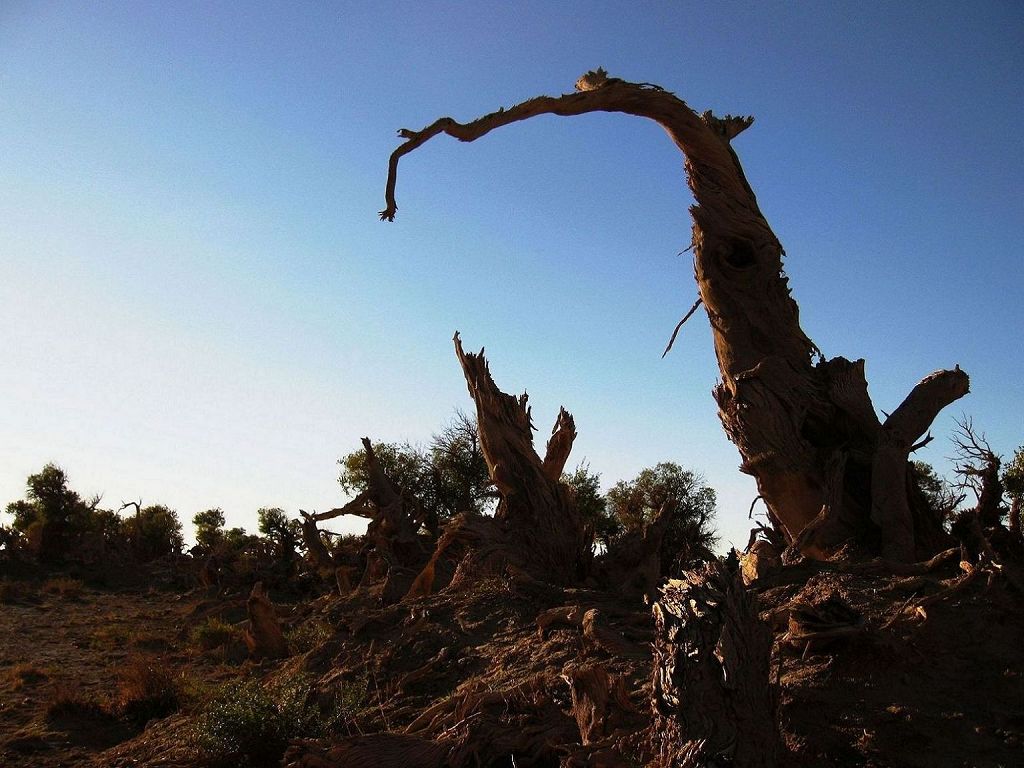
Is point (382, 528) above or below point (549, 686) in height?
above

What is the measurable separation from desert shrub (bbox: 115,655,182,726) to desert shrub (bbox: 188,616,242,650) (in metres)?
3.32

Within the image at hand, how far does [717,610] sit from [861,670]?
1384 millimetres

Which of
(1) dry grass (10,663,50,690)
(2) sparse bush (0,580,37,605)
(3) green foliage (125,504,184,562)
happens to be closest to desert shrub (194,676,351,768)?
(1) dry grass (10,663,50,690)

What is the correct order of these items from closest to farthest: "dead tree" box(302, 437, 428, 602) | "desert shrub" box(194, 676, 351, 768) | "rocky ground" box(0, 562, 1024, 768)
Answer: "rocky ground" box(0, 562, 1024, 768) < "desert shrub" box(194, 676, 351, 768) < "dead tree" box(302, 437, 428, 602)

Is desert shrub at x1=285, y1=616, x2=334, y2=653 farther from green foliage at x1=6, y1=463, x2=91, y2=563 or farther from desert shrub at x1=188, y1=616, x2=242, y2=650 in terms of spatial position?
green foliage at x1=6, y1=463, x2=91, y2=563

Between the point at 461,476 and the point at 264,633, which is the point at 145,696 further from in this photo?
the point at 461,476

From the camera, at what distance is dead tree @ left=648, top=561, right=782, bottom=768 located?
12.9 feet

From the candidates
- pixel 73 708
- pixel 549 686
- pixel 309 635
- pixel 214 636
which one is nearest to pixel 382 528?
pixel 214 636

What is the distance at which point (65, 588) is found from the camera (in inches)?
810

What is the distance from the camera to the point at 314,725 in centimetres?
661

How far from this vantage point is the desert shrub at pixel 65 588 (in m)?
20.0

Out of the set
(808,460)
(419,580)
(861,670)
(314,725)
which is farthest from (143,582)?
(861,670)

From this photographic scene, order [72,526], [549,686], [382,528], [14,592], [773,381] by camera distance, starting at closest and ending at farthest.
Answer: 1. [549,686]
2. [773,381]
3. [382,528]
4. [14,592]
5. [72,526]

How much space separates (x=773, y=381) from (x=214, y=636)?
10176mm
